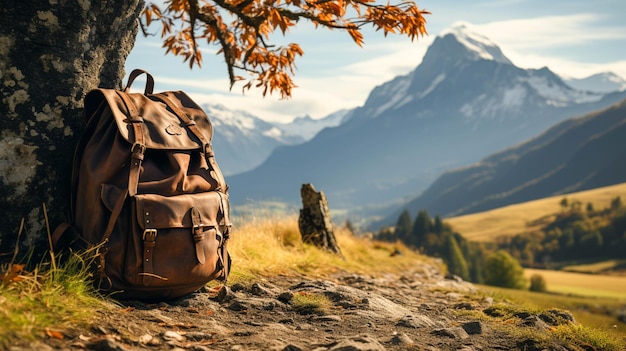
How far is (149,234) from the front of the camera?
15.9 ft

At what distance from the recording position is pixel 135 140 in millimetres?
5012

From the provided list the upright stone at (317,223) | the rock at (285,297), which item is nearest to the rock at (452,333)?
the rock at (285,297)

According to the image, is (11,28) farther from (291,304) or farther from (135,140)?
(291,304)

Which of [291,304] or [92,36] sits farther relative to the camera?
[291,304]

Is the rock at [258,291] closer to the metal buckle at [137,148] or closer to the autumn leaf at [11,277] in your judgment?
the metal buckle at [137,148]

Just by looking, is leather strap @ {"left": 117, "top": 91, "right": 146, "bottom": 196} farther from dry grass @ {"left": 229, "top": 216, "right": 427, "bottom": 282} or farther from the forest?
the forest

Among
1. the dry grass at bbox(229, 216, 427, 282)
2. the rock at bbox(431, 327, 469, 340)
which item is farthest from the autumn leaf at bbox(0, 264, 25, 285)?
the rock at bbox(431, 327, 469, 340)

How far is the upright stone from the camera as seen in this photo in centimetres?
1243

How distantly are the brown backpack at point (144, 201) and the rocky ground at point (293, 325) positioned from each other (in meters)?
0.31

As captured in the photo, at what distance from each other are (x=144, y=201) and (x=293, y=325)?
169 cm

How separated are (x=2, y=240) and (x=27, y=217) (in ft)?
0.89

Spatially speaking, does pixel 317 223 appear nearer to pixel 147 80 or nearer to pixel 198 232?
pixel 147 80

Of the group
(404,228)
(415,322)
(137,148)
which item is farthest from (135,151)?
(404,228)

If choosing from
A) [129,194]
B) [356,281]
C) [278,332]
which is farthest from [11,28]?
[356,281]
